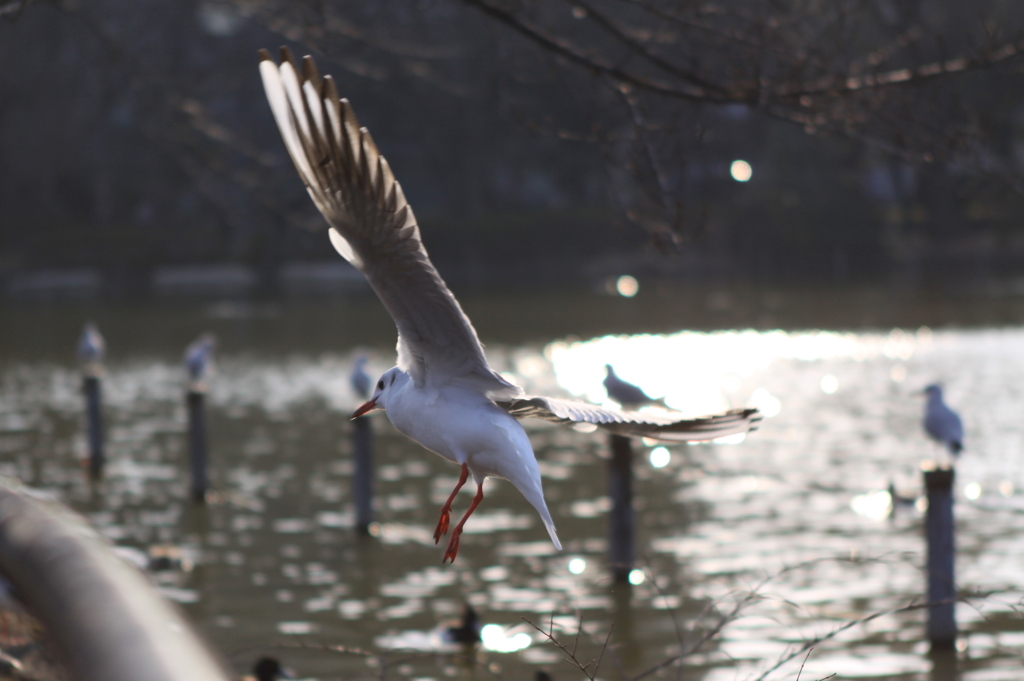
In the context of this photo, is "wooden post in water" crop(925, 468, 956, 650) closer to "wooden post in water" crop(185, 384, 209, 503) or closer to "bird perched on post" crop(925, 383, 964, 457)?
"bird perched on post" crop(925, 383, 964, 457)

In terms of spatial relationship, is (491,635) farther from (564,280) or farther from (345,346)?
(564,280)

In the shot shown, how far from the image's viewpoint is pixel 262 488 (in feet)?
43.1

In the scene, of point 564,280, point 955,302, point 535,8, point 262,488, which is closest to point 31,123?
point 564,280

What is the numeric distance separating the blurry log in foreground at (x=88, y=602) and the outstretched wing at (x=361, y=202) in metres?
2.03

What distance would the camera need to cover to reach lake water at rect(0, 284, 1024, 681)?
7746 millimetres

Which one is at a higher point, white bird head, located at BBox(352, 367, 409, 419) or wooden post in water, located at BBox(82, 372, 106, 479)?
wooden post in water, located at BBox(82, 372, 106, 479)

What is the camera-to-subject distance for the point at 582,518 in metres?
11.6

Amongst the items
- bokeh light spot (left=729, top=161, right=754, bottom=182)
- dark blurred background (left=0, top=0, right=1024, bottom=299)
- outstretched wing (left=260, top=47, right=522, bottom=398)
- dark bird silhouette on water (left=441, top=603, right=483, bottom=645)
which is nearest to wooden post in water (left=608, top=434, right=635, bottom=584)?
dark bird silhouette on water (left=441, top=603, right=483, bottom=645)

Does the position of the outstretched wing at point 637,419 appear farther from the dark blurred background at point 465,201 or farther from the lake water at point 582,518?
the dark blurred background at point 465,201

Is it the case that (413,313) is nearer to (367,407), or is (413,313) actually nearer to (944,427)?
(367,407)

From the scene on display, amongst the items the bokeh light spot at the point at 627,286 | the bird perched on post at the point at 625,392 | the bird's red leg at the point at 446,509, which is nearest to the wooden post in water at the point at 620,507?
the bird perched on post at the point at 625,392

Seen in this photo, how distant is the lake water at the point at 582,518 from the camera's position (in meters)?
7.75

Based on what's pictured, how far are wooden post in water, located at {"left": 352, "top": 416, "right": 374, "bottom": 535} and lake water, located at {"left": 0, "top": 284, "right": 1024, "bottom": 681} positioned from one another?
0.92 ft

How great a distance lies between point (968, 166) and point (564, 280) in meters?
51.8
